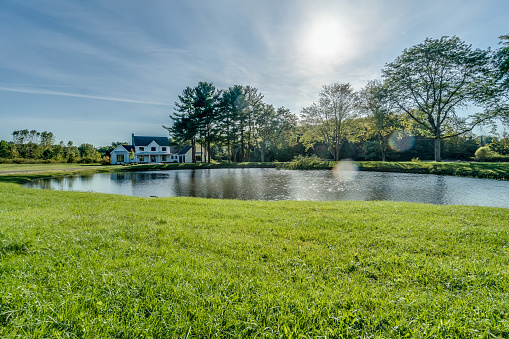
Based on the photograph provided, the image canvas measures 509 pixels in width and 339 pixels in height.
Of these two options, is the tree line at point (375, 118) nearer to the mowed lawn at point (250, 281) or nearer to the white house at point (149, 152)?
the white house at point (149, 152)

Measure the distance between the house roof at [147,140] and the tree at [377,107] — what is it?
47775 millimetres

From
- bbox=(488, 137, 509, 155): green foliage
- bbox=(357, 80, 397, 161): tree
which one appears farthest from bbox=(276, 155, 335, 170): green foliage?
bbox=(488, 137, 509, 155): green foliage

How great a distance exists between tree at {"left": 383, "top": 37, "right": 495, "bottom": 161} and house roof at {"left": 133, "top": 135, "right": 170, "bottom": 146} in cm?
5163

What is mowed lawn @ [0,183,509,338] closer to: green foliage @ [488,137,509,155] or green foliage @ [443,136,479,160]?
green foliage @ [443,136,479,160]

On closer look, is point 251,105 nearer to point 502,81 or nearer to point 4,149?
point 502,81

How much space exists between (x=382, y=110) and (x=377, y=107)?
89 centimetres

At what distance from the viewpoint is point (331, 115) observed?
120ft

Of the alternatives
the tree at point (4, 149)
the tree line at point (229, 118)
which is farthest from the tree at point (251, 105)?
the tree at point (4, 149)

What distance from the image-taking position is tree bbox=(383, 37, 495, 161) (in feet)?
79.8

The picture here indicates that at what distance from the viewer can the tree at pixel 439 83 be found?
24.3 m

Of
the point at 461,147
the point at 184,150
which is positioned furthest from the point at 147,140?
the point at 461,147

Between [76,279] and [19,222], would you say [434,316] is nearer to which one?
[76,279]

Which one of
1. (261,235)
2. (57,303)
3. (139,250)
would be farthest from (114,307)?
(261,235)

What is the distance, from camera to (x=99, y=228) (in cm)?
462
